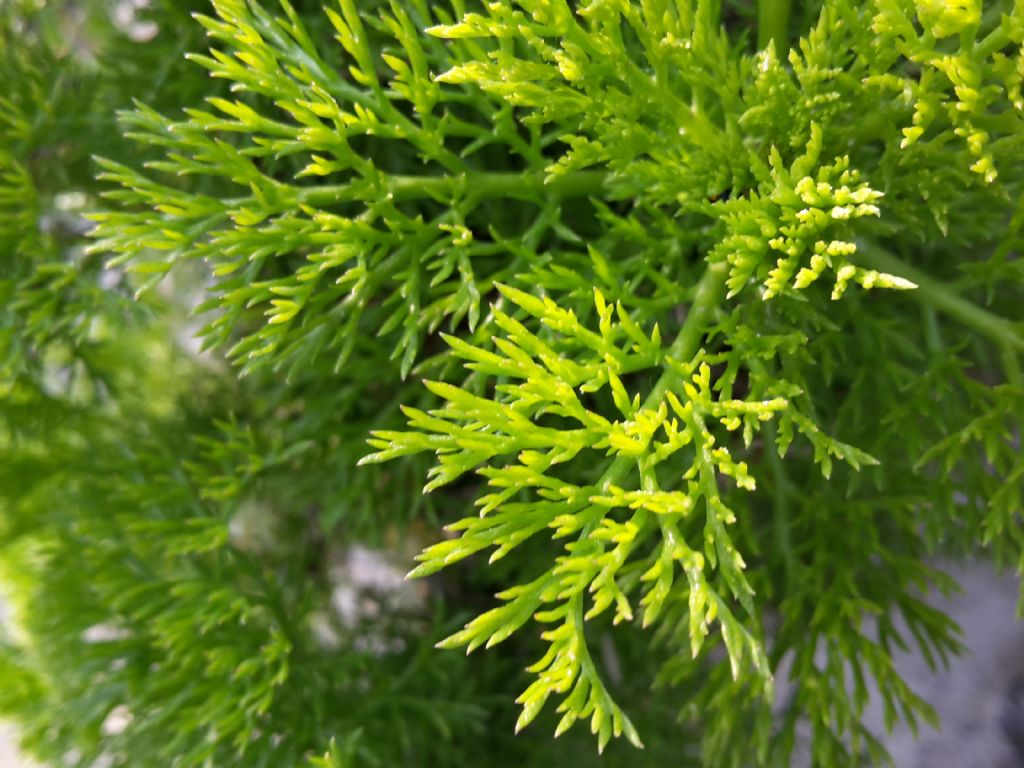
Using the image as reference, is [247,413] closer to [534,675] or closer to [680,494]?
[534,675]

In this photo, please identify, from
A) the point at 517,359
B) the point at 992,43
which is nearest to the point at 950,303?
the point at 992,43

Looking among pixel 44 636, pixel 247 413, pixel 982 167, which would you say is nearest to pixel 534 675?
pixel 247 413

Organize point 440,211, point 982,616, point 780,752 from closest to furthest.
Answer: point 780,752, point 440,211, point 982,616

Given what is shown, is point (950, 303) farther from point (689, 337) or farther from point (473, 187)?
point (473, 187)

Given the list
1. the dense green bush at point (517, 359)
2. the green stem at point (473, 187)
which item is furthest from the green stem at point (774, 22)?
the green stem at point (473, 187)

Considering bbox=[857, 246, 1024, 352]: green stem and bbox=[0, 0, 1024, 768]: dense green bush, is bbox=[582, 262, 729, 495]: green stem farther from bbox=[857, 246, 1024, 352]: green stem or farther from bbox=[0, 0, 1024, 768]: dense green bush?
bbox=[857, 246, 1024, 352]: green stem

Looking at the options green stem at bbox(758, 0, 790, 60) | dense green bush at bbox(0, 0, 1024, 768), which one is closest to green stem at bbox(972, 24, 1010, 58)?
dense green bush at bbox(0, 0, 1024, 768)
